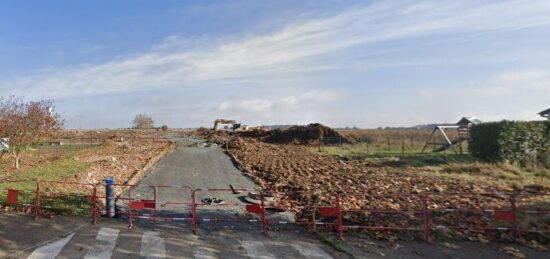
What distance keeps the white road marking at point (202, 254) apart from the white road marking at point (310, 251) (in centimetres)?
185

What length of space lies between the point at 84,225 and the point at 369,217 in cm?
705

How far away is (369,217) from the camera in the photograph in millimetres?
12883

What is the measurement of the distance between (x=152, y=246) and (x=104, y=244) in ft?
3.19

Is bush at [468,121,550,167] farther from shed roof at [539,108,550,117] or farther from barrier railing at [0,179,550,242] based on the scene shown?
barrier railing at [0,179,550,242]

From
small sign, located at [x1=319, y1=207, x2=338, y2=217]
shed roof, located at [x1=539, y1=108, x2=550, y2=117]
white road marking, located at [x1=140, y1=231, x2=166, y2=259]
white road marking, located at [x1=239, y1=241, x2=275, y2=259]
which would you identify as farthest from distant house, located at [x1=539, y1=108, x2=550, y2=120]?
white road marking, located at [x1=140, y1=231, x2=166, y2=259]

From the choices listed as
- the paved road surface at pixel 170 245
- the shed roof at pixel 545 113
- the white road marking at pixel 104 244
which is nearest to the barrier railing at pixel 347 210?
the paved road surface at pixel 170 245

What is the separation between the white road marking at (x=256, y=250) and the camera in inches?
392

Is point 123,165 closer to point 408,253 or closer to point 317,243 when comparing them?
point 317,243

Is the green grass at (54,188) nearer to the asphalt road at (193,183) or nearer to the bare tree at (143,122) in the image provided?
the asphalt road at (193,183)

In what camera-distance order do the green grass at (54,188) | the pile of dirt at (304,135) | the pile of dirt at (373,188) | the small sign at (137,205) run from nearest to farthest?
the small sign at (137,205) < the pile of dirt at (373,188) < the green grass at (54,188) < the pile of dirt at (304,135)

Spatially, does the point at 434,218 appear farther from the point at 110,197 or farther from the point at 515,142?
the point at 515,142

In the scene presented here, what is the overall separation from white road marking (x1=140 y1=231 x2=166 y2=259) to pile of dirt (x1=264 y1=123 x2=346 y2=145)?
3895 centimetres

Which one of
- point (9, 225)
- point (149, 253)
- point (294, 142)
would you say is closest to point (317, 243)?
point (149, 253)

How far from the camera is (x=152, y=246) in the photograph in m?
10.2
